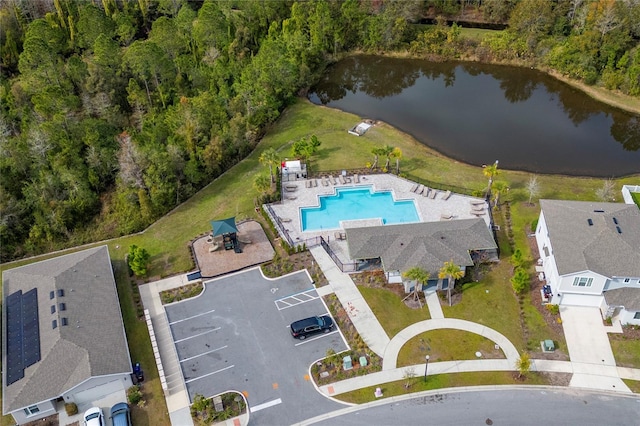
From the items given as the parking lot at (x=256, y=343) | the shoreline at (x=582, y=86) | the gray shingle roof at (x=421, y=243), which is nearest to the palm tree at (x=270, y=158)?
the gray shingle roof at (x=421, y=243)

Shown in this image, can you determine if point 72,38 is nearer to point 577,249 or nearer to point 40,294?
point 40,294

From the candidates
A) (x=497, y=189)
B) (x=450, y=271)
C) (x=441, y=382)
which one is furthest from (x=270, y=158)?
(x=441, y=382)

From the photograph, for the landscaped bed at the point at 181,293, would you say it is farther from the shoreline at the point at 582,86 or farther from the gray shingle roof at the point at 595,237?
the shoreline at the point at 582,86

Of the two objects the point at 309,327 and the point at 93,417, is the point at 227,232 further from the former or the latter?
the point at 93,417

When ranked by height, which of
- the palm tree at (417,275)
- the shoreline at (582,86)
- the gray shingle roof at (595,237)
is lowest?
the palm tree at (417,275)

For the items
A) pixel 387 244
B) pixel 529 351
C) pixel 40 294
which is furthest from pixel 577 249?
pixel 40 294
